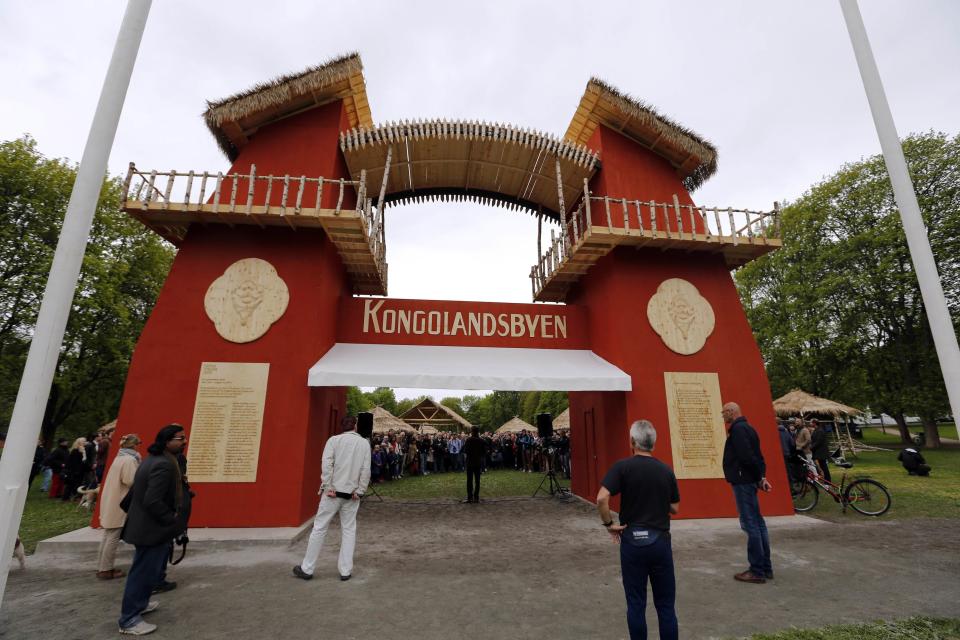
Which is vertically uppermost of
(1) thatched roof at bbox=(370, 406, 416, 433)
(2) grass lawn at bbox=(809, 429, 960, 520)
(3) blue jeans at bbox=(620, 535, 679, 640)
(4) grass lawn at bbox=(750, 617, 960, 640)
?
(1) thatched roof at bbox=(370, 406, 416, 433)

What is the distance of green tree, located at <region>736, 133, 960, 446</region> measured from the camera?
18.9m

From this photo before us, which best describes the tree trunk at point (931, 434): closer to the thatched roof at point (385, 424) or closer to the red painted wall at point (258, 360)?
the thatched roof at point (385, 424)

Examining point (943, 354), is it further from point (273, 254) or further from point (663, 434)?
point (273, 254)

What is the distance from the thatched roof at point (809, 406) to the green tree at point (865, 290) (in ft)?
8.38

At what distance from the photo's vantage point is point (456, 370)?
826cm

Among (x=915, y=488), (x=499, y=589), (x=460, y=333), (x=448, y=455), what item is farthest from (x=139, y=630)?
(x=448, y=455)

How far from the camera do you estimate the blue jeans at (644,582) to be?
9.85 feet

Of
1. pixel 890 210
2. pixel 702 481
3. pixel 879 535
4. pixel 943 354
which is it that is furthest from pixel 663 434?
pixel 890 210

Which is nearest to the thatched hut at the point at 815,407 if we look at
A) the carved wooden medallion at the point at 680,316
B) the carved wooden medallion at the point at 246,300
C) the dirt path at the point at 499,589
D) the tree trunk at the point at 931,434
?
the tree trunk at the point at 931,434

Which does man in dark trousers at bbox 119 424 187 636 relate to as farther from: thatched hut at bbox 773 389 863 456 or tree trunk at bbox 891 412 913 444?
tree trunk at bbox 891 412 913 444

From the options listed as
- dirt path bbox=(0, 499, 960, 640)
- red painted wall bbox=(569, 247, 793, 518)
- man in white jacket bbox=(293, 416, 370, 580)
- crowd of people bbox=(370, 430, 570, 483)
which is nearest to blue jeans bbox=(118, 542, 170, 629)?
dirt path bbox=(0, 499, 960, 640)

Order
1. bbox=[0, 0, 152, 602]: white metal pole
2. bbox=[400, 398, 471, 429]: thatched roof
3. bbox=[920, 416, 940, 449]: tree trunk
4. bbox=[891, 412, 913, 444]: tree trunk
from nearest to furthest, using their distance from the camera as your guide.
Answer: bbox=[0, 0, 152, 602]: white metal pole < bbox=[920, 416, 940, 449]: tree trunk < bbox=[891, 412, 913, 444]: tree trunk < bbox=[400, 398, 471, 429]: thatched roof

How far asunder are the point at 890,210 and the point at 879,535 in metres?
20.3

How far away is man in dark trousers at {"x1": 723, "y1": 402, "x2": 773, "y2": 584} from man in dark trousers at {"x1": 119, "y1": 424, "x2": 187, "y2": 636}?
5845 mm
